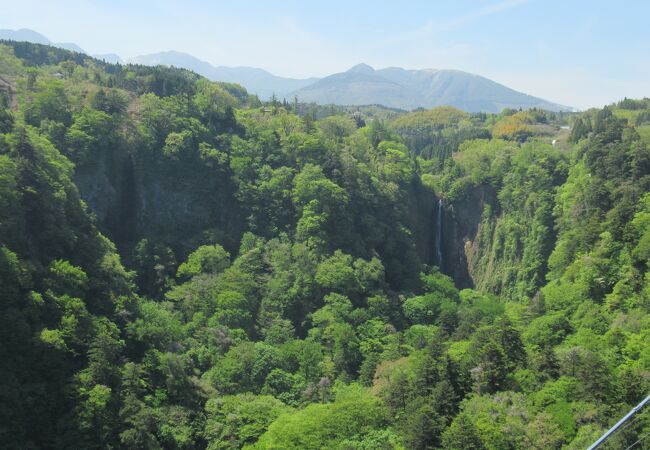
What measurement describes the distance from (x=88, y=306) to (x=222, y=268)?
1609cm

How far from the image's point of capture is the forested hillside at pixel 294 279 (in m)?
30.9

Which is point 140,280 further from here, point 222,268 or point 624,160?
point 624,160

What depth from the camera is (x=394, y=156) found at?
250 feet

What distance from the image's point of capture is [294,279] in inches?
2046

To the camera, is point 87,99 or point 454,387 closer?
point 454,387

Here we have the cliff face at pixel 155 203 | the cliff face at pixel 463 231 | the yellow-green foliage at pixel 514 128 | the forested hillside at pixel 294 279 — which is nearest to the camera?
the forested hillside at pixel 294 279

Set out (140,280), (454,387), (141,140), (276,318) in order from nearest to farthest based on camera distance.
Answer: 1. (454,387)
2. (276,318)
3. (140,280)
4. (141,140)

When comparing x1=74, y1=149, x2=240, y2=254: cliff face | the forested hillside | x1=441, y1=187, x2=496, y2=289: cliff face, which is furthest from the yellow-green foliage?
x1=74, y1=149, x2=240, y2=254: cliff face

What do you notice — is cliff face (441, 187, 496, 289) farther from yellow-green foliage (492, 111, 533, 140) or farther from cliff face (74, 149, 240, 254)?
cliff face (74, 149, 240, 254)

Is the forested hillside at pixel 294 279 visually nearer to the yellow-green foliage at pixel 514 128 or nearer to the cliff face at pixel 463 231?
the cliff face at pixel 463 231

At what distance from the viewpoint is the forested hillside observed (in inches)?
1217

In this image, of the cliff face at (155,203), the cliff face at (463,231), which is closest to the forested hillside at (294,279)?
the cliff face at (155,203)

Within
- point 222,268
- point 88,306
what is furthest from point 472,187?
point 88,306

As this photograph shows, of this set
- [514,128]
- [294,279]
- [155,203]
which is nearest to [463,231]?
[514,128]
